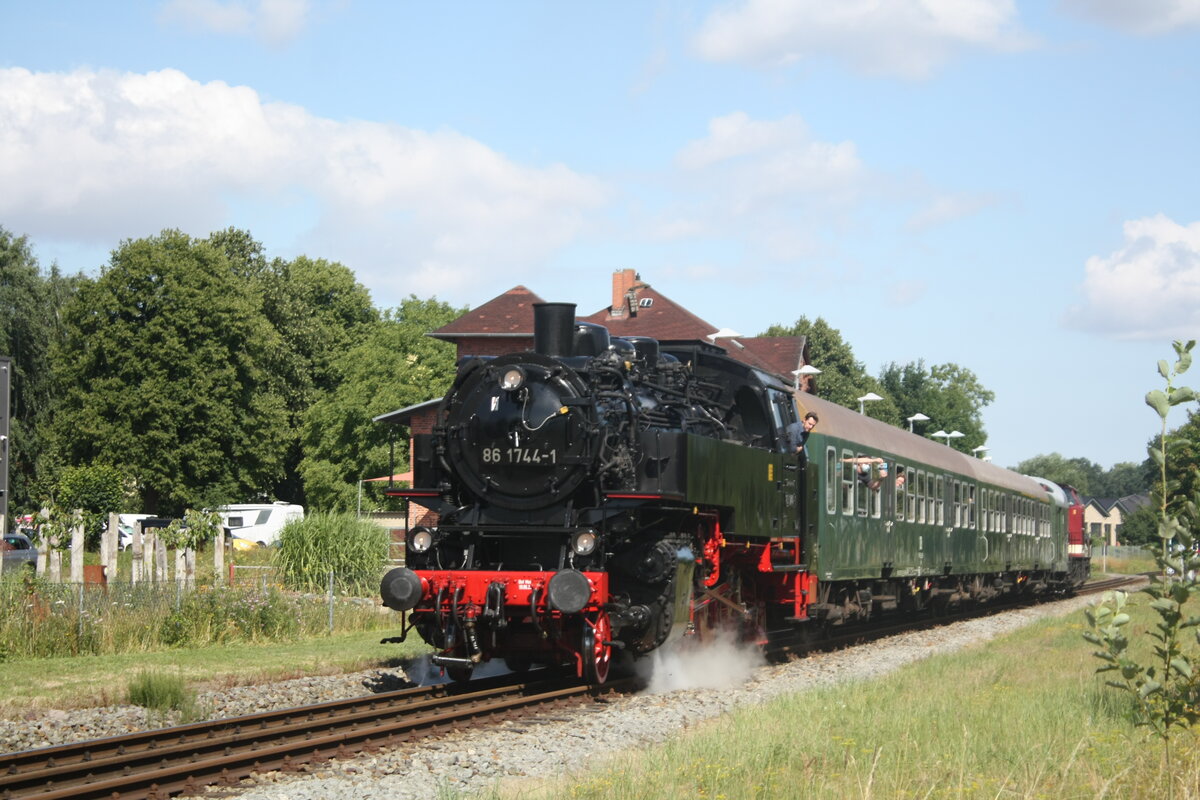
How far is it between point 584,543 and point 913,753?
13.9 feet

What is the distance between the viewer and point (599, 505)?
1228 cm

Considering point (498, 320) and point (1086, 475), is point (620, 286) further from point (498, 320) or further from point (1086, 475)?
point (1086, 475)

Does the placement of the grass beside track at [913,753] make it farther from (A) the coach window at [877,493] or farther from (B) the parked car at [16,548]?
(B) the parked car at [16,548]

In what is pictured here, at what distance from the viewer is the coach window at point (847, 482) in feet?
59.9

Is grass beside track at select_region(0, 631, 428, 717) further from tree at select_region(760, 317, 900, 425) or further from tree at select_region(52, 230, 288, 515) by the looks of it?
tree at select_region(760, 317, 900, 425)

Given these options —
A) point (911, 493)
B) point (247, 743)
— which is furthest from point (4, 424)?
point (247, 743)

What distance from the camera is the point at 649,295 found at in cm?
4834

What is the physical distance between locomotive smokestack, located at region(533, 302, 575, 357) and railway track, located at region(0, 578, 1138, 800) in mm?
3308

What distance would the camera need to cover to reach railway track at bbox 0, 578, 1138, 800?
7859mm

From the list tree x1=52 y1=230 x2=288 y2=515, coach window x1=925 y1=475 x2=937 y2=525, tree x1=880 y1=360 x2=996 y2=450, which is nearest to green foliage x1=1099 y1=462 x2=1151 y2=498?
tree x1=880 y1=360 x2=996 y2=450

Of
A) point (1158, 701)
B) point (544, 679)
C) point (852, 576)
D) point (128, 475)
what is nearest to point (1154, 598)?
point (1158, 701)

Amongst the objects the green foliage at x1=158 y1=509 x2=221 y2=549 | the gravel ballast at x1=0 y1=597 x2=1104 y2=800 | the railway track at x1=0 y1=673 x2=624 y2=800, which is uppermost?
the green foliage at x1=158 y1=509 x2=221 y2=549

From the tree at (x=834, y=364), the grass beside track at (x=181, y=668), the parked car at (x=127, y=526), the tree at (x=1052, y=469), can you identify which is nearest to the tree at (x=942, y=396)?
the tree at (x=834, y=364)

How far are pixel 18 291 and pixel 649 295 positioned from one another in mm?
23652
